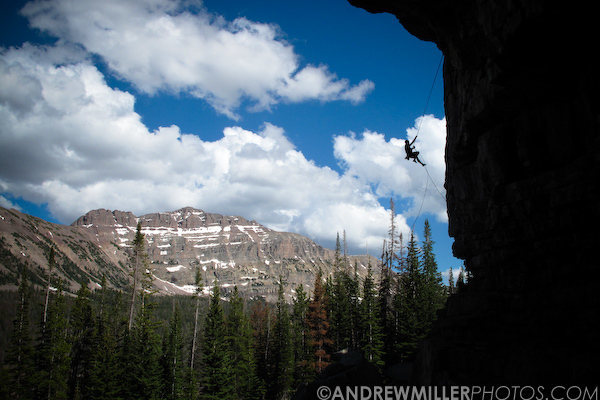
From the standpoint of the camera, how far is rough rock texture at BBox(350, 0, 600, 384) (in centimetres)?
877

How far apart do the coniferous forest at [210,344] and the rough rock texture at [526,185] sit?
20517 millimetres

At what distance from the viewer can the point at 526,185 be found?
1079 centimetres

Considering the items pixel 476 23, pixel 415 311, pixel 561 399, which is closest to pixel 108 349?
pixel 415 311

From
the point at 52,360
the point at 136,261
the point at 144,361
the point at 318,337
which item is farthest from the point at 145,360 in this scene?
the point at 318,337

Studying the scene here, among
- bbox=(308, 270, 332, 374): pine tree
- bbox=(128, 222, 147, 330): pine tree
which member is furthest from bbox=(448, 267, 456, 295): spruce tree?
bbox=(128, 222, 147, 330): pine tree

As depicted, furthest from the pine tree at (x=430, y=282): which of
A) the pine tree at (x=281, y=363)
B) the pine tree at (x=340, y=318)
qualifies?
the pine tree at (x=281, y=363)

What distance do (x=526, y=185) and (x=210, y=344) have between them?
32.1 meters

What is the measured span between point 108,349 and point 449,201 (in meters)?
36.6

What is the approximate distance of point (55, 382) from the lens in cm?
3744

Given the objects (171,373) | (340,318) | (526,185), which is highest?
(526,185)

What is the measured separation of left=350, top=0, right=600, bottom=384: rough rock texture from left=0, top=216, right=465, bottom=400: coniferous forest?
20.5m

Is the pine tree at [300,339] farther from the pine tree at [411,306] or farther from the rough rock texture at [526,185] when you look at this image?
the rough rock texture at [526,185]

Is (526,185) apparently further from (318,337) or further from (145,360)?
(318,337)

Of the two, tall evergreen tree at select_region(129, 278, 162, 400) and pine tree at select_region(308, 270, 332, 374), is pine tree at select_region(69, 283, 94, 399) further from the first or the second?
pine tree at select_region(308, 270, 332, 374)
